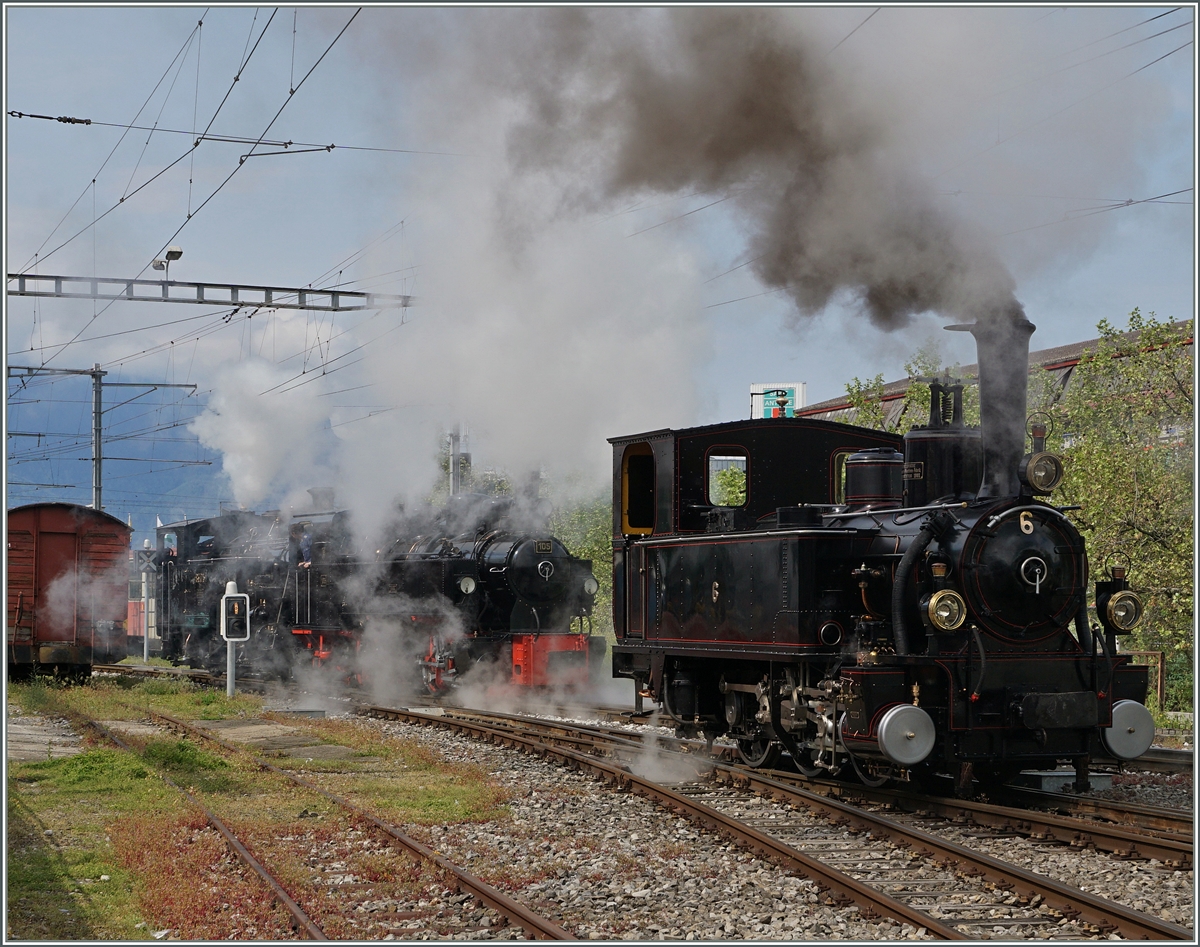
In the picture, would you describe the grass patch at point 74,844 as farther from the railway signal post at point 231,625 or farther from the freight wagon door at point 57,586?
the freight wagon door at point 57,586

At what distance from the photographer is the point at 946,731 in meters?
8.46

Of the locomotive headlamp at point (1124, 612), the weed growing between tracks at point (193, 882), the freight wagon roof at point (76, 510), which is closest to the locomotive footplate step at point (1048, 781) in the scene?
the locomotive headlamp at point (1124, 612)

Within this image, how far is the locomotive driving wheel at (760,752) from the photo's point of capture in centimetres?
1041

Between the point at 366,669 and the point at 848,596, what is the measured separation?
12095 millimetres

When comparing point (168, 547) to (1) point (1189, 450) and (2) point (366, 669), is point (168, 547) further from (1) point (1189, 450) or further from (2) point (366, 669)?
(1) point (1189, 450)

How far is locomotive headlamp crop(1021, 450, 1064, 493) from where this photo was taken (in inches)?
337

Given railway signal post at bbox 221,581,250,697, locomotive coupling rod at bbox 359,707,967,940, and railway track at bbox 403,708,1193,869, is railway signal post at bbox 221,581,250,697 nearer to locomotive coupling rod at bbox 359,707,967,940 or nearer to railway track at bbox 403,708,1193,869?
locomotive coupling rod at bbox 359,707,967,940

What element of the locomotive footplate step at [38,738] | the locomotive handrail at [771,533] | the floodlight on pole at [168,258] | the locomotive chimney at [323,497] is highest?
the floodlight on pole at [168,258]

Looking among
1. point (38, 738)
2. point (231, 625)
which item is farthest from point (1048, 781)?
point (231, 625)

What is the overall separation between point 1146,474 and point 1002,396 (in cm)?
1040

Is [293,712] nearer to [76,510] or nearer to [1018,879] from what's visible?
[76,510]

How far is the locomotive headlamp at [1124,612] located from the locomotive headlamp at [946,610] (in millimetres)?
1440

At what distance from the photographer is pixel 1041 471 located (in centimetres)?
857

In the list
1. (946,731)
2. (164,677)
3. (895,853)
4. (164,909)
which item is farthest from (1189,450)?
(164,677)
